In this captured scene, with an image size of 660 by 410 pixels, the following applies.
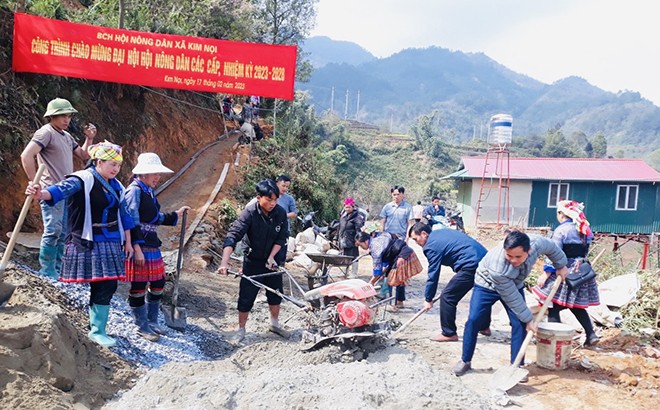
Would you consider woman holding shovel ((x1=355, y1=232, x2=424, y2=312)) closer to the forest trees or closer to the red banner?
the red banner

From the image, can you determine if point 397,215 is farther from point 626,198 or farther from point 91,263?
point 626,198

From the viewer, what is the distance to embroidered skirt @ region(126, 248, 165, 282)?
15.0ft

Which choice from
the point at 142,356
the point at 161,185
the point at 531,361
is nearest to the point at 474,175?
the point at 161,185

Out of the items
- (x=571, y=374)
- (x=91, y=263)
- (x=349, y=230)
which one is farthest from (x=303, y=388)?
(x=349, y=230)

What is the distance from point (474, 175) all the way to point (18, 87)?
20.5 meters

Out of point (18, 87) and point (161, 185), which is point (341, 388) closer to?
point (18, 87)

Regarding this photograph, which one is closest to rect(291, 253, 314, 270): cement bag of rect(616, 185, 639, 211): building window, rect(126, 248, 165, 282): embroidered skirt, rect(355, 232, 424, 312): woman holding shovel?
rect(355, 232, 424, 312): woman holding shovel

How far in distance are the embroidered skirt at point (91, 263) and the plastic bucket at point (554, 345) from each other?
3787mm

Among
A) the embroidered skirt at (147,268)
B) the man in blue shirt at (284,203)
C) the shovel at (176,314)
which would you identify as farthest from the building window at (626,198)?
the embroidered skirt at (147,268)

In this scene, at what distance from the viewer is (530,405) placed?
13.1 feet

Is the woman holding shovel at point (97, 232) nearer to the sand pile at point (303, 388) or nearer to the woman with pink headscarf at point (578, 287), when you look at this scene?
the sand pile at point (303, 388)

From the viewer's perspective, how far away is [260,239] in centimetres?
525

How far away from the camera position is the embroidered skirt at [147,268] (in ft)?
15.0

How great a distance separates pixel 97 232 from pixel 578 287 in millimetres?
4734
